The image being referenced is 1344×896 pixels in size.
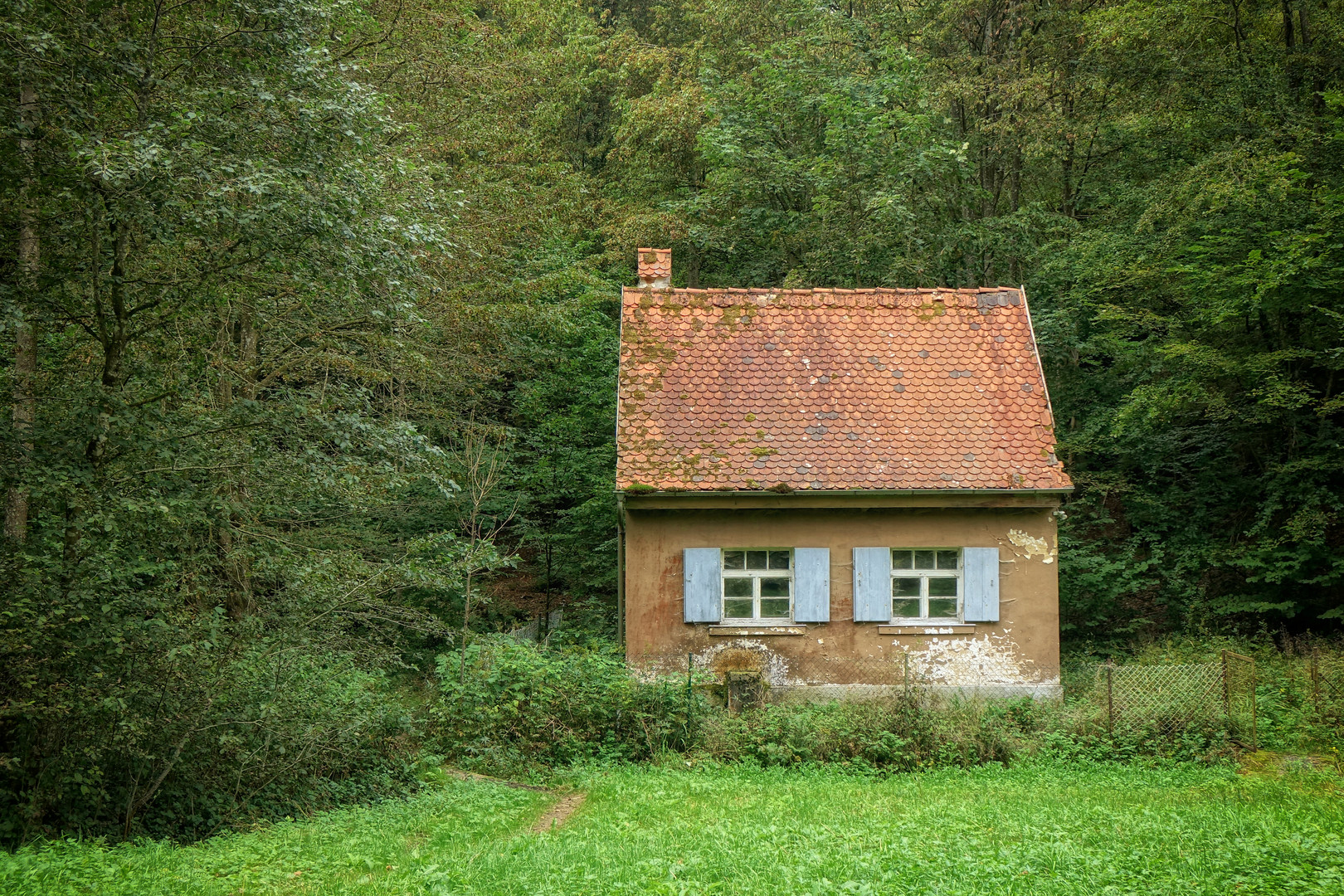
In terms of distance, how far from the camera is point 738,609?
541 inches

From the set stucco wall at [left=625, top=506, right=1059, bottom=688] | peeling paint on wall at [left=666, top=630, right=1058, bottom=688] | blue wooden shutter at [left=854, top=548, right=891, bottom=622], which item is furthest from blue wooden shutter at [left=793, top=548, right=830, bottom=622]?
peeling paint on wall at [left=666, top=630, right=1058, bottom=688]

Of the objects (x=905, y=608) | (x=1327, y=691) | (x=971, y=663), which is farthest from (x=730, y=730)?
(x=1327, y=691)

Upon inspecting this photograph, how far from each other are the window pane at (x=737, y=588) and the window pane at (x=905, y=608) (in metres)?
1.91

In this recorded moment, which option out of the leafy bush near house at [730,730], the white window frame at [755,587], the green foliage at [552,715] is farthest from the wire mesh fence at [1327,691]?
the green foliage at [552,715]

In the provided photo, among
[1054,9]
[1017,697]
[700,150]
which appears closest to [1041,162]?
[1054,9]

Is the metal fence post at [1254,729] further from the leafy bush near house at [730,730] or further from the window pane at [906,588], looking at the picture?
the window pane at [906,588]

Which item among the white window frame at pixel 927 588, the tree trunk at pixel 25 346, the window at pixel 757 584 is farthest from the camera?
the window at pixel 757 584

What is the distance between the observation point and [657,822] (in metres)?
8.60

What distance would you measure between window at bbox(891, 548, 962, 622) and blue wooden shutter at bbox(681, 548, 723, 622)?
2.33 meters

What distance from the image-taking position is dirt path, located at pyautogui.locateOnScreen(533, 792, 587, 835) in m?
8.86

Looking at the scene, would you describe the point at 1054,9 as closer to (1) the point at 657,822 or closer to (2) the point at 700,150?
(2) the point at 700,150

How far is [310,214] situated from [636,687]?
651 centimetres

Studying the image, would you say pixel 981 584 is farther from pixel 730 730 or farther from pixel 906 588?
pixel 730 730

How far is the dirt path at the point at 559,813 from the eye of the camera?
8.86m
